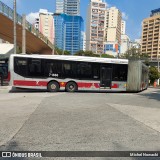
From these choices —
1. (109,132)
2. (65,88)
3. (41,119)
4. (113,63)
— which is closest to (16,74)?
(65,88)

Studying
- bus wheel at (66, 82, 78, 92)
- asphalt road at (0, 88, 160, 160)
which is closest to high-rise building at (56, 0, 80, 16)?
bus wheel at (66, 82, 78, 92)

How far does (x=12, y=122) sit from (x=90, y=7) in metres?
91.3

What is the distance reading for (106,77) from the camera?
1894 cm

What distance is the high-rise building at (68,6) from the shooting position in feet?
338

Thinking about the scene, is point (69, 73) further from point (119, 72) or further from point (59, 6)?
point (59, 6)

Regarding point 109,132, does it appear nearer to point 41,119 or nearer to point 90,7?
point 41,119

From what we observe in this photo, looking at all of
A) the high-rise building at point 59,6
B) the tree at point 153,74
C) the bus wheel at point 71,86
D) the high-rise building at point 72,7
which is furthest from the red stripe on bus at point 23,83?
the high-rise building at point 59,6

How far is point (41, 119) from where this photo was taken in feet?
25.5

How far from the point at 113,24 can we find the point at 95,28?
14466 mm

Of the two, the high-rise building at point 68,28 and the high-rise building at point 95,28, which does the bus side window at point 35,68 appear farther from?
the high-rise building at point 95,28

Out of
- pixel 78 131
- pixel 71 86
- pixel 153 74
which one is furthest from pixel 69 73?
pixel 153 74

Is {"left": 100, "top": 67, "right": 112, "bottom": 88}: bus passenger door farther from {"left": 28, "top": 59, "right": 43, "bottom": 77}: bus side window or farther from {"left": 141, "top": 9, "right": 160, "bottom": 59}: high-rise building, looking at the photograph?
{"left": 141, "top": 9, "right": 160, "bottom": 59}: high-rise building

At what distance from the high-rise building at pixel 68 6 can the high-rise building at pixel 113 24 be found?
12798 millimetres

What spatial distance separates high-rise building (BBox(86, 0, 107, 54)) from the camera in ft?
285
